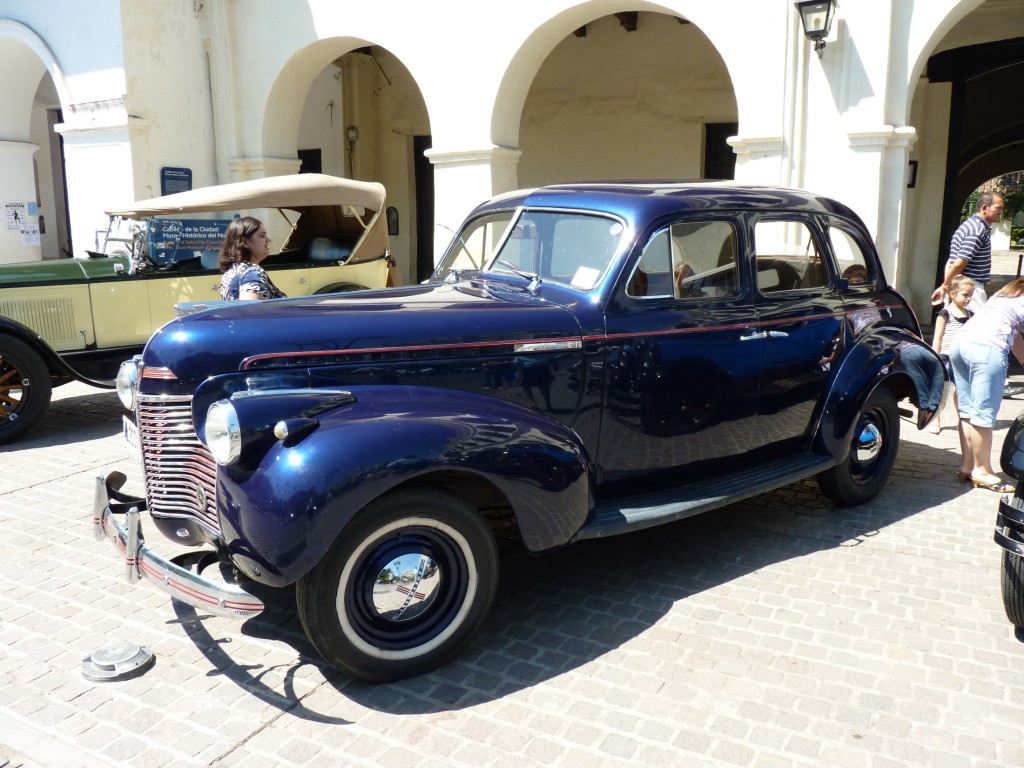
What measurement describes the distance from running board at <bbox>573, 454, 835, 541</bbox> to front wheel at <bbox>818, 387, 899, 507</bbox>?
1.16 ft

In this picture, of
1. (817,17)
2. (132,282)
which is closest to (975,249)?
(817,17)

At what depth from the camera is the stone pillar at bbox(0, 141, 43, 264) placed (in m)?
12.6

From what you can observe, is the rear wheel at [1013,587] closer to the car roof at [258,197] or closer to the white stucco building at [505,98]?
the white stucco building at [505,98]

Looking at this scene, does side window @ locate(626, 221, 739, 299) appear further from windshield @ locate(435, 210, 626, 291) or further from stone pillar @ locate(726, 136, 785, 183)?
stone pillar @ locate(726, 136, 785, 183)

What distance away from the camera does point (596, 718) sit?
2.90m

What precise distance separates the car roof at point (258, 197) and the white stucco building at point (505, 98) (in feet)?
5.08

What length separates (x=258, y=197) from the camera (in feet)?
22.9

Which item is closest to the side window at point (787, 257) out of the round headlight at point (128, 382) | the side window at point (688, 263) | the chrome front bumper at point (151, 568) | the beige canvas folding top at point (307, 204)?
the side window at point (688, 263)

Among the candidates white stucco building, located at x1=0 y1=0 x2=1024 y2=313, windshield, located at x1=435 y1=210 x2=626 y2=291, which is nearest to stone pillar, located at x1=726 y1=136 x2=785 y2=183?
white stucco building, located at x1=0 y1=0 x2=1024 y2=313

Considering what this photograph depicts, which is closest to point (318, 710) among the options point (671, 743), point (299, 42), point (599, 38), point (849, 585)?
point (671, 743)

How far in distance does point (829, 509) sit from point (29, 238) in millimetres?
12785

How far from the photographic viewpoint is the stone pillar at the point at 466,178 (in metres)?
9.20

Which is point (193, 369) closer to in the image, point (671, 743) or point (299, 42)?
point (671, 743)

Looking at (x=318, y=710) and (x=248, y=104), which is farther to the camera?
(x=248, y=104)
